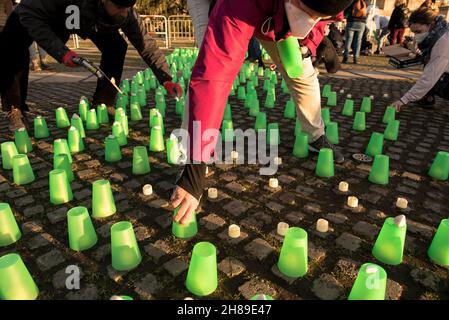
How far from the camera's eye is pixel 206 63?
5.99ft

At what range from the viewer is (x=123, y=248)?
195 centimetres

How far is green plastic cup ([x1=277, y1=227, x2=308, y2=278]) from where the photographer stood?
6.23 feet

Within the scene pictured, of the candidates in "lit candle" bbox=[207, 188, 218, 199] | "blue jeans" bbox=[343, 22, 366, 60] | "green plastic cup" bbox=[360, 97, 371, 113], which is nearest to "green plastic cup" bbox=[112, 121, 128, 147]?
"lit candle" bbox=[207, 188, 218, 199]

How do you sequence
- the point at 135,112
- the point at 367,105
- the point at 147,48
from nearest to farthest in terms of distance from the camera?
the point at 147,48, the point at 135,112, the point at 367,105

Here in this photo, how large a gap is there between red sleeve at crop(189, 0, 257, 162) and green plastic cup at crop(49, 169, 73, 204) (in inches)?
51.2

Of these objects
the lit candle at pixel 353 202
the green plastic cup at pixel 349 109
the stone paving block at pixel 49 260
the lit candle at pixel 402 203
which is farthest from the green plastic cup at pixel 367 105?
the stone paving block at pixel 49 260

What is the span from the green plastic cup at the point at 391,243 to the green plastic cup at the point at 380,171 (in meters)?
1.11

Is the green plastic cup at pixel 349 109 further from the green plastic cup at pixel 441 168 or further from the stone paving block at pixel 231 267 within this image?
the stone paving block at pixel 231 267

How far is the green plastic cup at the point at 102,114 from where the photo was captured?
15.4 feet

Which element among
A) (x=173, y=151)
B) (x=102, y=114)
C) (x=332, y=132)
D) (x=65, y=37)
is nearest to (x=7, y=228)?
(x=173, y=151)

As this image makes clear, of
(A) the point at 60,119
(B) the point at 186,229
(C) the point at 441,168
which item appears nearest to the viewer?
(B) the point at 186,229

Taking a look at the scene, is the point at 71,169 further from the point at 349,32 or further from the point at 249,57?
the point at 349,32

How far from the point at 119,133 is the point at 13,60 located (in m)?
1.70

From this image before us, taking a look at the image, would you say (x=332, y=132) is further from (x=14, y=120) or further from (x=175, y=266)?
(x=14, y=120)
